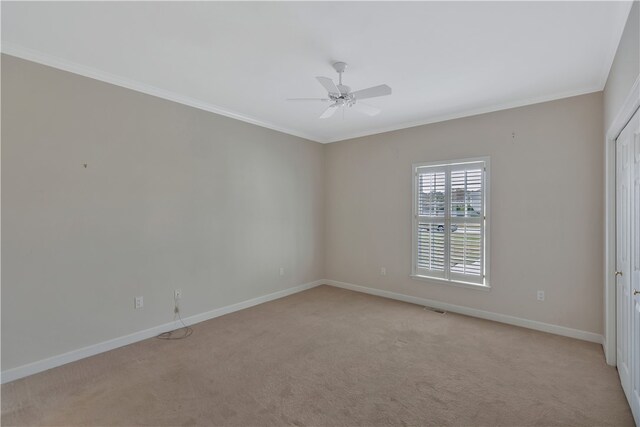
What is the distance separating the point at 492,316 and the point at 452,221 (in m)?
1.29

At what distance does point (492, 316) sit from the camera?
13.0 feet

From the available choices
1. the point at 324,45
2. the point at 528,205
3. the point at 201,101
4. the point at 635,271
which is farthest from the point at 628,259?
the point at 201,101

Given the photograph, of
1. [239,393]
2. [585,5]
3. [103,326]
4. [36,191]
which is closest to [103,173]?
[36,191]

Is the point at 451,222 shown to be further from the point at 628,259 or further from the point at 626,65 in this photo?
the point at 626,65

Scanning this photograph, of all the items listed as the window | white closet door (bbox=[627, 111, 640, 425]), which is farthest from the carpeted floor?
the window

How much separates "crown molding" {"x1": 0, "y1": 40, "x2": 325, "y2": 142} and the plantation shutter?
2654 mm

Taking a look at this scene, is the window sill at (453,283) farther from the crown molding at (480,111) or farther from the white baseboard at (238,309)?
the crown molding at (480,111)

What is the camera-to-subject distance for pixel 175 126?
3643 mm

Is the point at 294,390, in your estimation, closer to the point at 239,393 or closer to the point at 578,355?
the point at 239,393

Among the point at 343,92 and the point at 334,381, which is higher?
the point at 343,92

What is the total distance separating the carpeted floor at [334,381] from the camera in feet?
7.03

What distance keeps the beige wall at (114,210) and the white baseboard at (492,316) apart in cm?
182

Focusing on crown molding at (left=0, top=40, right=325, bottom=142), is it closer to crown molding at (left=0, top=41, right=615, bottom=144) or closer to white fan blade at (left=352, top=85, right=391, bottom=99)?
crown molding at (left=0, top=41, right=615, bottom=144)

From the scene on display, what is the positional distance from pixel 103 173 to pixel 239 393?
2.43 m
